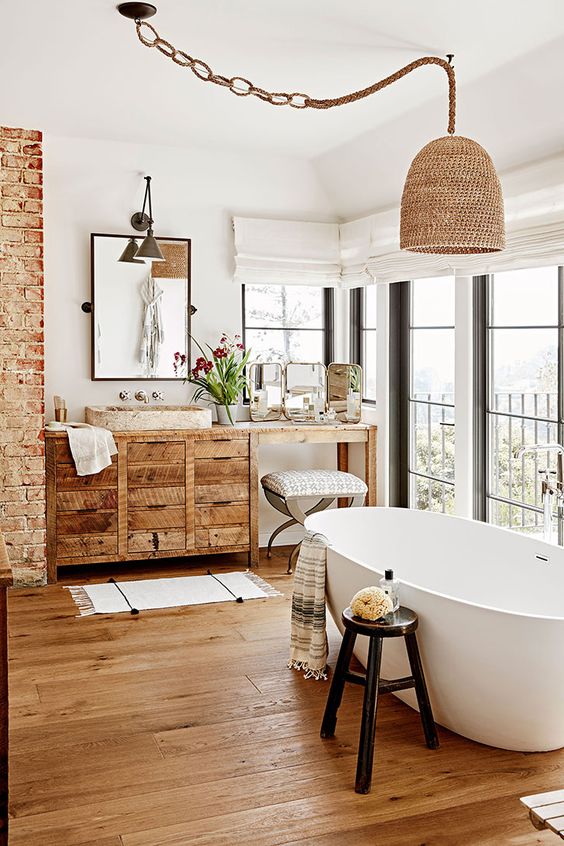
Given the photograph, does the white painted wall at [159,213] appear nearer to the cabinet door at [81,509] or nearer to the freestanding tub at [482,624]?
the cabinet door at [81,509]

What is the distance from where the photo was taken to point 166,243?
239 inches

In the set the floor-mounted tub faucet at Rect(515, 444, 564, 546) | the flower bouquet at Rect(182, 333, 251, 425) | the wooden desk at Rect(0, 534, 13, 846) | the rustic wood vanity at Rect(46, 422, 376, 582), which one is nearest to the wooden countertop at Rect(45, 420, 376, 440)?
the rustic wood vanity at Rect(46, 422, 376, 582)

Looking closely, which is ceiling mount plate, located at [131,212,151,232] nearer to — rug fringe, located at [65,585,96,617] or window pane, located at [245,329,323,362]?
window pane, located at [245,329,323,362]

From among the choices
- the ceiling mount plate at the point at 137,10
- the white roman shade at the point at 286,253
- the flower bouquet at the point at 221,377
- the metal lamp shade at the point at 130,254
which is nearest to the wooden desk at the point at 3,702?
the ceiling mount plate at the point at 137,10

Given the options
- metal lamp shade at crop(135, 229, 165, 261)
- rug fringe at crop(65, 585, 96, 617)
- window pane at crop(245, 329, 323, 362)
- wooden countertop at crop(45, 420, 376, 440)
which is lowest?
rug fringe at crop(65, 585, 96, 617)

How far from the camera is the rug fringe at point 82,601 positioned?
4.82m

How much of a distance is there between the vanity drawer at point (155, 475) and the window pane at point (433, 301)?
5.86 ft

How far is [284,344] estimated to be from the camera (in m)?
6.59

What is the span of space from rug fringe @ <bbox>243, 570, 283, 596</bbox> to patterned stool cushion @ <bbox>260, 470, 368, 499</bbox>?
53cm

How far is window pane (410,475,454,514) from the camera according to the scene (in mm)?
5410

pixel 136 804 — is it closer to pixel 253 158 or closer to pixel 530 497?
pixel 530 497

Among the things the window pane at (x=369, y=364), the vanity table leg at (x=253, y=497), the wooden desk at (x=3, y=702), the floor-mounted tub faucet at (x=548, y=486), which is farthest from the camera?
the window pane at (x=369, y=364)

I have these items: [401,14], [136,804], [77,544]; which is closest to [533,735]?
[136,804]

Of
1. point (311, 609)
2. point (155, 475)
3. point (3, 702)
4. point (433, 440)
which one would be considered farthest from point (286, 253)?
point (3, 702)
